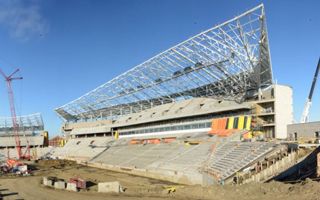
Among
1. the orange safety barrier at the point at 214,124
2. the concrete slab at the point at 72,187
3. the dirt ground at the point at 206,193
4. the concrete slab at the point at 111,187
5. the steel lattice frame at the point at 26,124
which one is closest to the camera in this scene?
the dirt ground at the point at 206,193

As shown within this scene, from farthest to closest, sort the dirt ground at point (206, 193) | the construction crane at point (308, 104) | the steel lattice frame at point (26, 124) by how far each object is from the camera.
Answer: the steel lattice frame at point (26, 124) → the construction crane at point (308, 104) → the dirt ground at point (206, 193)

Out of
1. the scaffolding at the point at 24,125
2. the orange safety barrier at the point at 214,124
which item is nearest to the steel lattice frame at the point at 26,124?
the scaffolding at the point at 24,125

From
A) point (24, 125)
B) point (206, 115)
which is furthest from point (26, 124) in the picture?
point (206, 115)

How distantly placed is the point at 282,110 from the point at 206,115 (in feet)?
47.7

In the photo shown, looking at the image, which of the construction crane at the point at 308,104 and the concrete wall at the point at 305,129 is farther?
the construction crane at the point at 308,104

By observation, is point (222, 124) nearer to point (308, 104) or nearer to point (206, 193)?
point (308, 104)

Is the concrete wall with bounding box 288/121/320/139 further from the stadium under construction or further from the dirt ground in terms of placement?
the dirt ground

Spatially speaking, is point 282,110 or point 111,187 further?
point 282,110

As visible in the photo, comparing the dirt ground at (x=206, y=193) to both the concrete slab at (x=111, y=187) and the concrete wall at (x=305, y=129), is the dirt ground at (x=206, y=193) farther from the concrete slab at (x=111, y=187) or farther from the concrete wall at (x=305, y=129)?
the concrete wall at (x=305, y=129)

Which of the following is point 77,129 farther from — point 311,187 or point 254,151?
point 311,187

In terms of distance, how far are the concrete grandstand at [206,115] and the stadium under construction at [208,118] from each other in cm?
13

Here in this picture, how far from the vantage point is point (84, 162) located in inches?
2876

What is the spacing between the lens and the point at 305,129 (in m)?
41.4

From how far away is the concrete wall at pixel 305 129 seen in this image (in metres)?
39.8
